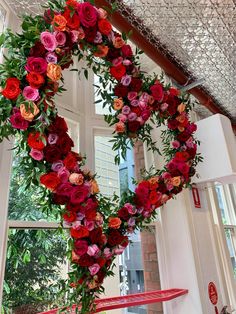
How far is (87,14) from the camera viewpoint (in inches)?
46.4

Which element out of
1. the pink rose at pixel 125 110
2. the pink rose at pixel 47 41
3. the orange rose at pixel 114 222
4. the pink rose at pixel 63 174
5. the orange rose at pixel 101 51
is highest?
the orange rose at pixel 101 51

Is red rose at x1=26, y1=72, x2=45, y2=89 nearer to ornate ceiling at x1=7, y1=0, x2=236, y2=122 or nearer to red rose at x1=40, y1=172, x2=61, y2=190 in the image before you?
red rose at x1=40, y1=172, x2=61, y2=190

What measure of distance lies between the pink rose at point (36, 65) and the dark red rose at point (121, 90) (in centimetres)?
51

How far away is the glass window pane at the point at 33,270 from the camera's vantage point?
4.37 feet

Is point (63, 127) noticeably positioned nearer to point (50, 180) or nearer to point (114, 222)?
point (50, 180)

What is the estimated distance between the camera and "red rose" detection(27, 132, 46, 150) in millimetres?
1013

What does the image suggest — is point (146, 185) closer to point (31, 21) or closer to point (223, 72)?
point (31, 21)

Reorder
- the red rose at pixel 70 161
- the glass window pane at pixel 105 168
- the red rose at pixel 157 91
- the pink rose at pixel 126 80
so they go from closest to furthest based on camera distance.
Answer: the red rose at pixel 70 161
the pink rose at pixel 126 80
the red rose at pixel 157 91
the glass window pane at pixel 105 168

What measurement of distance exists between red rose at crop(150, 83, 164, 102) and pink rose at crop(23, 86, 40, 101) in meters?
0.78

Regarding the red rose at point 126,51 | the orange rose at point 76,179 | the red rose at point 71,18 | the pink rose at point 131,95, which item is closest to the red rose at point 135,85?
the pink rose at point 131,95

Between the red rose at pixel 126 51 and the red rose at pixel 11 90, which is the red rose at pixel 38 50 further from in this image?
the red rose at pixel 126 51

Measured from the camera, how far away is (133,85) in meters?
1.47

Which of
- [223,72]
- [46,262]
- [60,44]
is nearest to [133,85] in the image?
[60,44]

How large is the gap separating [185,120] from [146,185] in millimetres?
604
